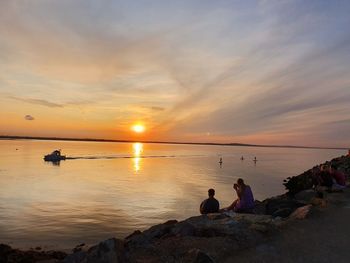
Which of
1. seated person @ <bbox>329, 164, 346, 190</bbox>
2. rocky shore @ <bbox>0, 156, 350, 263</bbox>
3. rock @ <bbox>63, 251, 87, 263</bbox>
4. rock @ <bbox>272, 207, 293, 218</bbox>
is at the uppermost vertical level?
seated person @ <bbox>329, 164, 346, 190</bbox>

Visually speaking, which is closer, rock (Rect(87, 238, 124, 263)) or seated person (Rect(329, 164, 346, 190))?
rock (Rect(87, 238, 124, 263))

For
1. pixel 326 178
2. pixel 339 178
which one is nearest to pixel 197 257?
pixel 326 178

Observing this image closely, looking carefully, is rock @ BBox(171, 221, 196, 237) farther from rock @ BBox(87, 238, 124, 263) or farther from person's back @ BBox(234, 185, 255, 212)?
person's back @ BBox(234, 185, 255, 212)

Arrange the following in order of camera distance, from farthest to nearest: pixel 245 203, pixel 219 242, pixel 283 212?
pixel 245 203, pixel 283 212, pixel 219 242

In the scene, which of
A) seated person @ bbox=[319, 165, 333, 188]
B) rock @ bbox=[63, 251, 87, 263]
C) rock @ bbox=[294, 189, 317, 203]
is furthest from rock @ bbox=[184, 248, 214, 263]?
seated person @ bbox=[319, 165, 333, 188]

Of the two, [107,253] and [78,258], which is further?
[78,258]

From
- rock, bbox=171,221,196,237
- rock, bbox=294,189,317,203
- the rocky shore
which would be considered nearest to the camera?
the rocky shore

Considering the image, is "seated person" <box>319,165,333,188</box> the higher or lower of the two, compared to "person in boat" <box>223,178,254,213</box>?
higher

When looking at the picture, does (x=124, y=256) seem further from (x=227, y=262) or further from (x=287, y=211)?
(x=287, y=211)

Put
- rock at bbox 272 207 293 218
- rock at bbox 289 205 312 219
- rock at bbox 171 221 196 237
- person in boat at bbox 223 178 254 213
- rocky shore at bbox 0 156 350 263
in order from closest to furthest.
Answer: rocky shore at bbox 0 156 350 263 < rock at bbox 171 221 196 237 < rock at bbox 289 205 312 219 < rock at bbox 272 207 293 218 < person in boat at bbox 223 178 254 213

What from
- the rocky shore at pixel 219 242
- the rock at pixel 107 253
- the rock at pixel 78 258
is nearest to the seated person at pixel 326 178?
the rocky shore at pixel 219 242

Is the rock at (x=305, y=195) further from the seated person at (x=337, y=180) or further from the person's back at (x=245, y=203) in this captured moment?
the person's back at (x=245, y=203)

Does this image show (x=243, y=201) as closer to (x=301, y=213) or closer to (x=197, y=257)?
(x=301, y=213)

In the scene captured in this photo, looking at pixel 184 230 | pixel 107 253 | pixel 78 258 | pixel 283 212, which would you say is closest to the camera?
pixel 107 253
